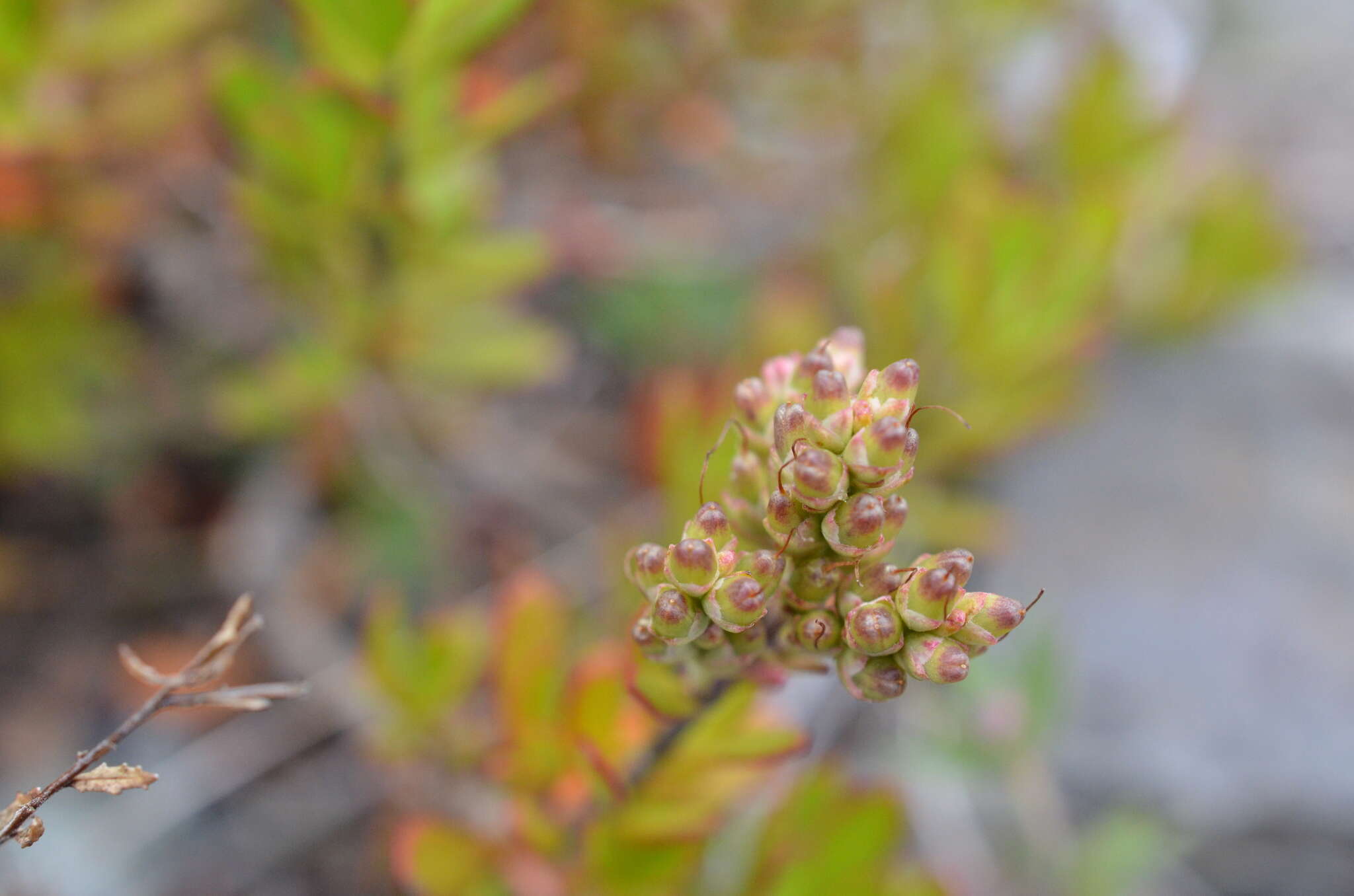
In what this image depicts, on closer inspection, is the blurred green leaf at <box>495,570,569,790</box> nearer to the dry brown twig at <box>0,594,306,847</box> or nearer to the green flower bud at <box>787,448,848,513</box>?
the dry brown twig at <box>0,594,306,847</box>

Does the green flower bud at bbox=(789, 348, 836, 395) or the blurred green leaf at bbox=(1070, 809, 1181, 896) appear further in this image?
the blurred green leaf at bbox=(1070, 809, 1181, 896)

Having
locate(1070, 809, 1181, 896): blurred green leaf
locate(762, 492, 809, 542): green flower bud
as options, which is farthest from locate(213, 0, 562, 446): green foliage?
locate(1070, 809, 1181, 896): blurred green leaf

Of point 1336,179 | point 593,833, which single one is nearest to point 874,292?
point 593,833

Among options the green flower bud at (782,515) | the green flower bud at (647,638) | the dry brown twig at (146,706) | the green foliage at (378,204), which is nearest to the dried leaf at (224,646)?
Result: the dry brown twig at (146,706)

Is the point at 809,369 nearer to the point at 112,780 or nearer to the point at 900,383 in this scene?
the point at 900,383

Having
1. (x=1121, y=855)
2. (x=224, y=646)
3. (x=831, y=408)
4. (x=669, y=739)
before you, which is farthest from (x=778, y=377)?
(x=1121, y=855)
